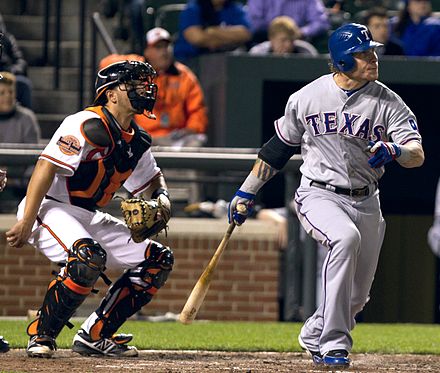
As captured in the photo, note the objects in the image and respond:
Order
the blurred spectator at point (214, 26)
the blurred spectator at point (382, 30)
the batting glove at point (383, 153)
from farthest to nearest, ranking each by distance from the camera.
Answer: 1. the blurred spectator at point (214, 26)
2. the blurred spectator at point (382, 30)
3. the batting glove at point (383, 153)

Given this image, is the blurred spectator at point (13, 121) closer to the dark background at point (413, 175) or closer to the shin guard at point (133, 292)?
the dark background at point (413, 175)

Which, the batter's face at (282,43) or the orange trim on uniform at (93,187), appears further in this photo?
the batter's face at (282,43)

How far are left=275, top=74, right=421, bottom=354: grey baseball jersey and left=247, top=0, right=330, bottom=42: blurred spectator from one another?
6.24m

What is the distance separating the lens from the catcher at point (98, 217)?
6648 millimetres

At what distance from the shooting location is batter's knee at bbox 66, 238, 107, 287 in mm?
6582

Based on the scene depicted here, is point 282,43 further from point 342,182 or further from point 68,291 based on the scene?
point 68,291

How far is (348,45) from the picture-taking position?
22.0 feet

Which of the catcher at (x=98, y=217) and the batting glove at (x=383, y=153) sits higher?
the batting glove at (x=383, y=153)

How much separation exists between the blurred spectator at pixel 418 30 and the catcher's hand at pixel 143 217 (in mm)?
6609

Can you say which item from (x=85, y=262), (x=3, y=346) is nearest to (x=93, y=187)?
(x=85, y=262)

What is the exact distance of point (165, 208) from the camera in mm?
7043

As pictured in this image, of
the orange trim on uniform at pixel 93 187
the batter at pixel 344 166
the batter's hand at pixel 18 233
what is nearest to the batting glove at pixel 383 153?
the batter at pixel 344 166

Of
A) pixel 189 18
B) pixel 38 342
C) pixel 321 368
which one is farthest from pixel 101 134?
pixel 189 18

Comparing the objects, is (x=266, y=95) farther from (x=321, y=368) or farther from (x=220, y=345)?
(x=321, y=368)
